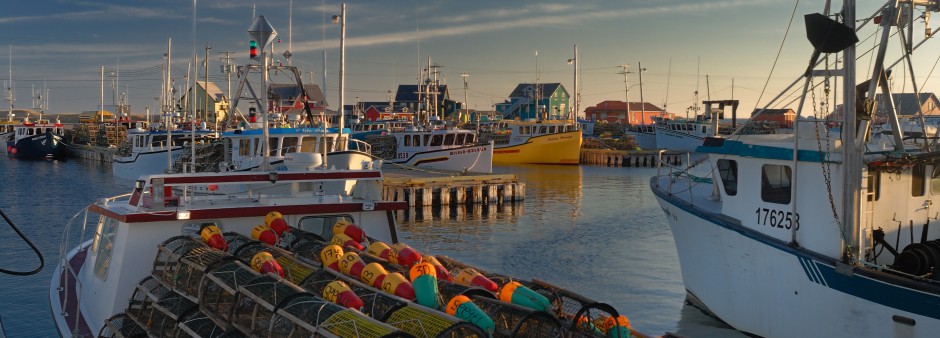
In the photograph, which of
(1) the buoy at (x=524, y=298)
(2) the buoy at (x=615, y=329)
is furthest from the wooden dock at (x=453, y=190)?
(2) the buoy at (x=615, y=329)

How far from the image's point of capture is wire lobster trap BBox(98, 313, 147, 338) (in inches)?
448

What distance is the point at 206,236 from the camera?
40.2ft

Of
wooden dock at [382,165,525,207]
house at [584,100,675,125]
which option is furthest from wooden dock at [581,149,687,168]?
house at [584,100,675,125]

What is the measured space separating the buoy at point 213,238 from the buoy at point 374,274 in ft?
9.81

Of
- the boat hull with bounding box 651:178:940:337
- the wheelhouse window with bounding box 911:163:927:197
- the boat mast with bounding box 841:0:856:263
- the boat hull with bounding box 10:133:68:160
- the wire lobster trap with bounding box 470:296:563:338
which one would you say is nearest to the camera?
the wire lobster trap with bounding box 470:296:563:338

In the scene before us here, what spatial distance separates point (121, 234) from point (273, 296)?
436 cm

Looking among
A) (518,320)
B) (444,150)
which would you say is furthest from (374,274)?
(444,150)

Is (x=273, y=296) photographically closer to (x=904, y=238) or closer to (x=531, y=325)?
(x=531, y=325)

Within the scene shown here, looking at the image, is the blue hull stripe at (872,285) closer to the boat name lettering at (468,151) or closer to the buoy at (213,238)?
the buoy at (213,238)

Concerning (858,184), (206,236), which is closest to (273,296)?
(206,236)

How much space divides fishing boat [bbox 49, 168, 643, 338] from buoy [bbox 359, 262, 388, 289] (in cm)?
1

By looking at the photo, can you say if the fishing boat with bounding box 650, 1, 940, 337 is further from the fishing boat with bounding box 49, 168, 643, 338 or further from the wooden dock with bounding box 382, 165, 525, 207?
the wooden dock with bounding box 382, 165, 525, 207

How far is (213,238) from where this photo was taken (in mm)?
12195

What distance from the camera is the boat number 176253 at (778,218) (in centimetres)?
1359
